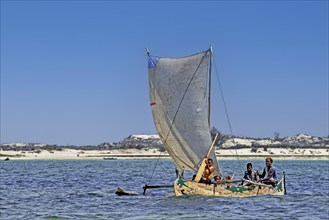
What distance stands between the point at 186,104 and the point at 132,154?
357 ft

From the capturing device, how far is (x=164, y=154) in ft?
486

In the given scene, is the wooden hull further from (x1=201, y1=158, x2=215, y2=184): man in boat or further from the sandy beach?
the sandy beach

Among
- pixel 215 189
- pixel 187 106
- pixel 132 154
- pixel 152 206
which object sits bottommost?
pixel 152 206

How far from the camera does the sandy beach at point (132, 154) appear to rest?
125 m

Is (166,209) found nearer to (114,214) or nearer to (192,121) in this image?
(114,214)

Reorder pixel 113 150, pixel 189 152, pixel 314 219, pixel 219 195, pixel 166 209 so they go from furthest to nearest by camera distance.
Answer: pixel 113 150
pixel 189 152
pixel 219 195
pixel 166 209
pixel 314 219

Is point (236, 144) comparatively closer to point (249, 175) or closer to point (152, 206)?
point (249, 175)

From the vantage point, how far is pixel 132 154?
460 ft

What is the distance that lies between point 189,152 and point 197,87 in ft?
9.81

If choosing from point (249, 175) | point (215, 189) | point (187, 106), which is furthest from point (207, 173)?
point (187, 106)

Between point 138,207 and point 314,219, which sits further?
point 138,207

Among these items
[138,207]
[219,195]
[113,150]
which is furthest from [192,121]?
[113,150]

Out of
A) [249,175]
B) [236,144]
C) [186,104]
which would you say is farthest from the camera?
[236,144]

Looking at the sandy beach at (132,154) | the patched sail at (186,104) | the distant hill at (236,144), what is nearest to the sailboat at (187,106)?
the patched sail at (186,104)
